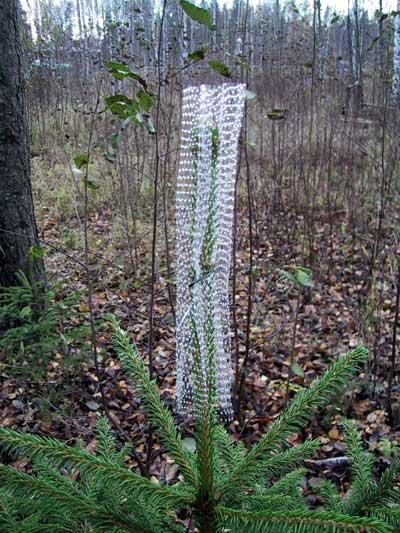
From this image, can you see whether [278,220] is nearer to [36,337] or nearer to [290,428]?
[36,337]

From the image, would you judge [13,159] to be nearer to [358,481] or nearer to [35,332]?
[35,332]

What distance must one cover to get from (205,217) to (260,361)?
8.01ft

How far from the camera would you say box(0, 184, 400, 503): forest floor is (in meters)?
2.23

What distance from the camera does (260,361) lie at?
9.50 feet

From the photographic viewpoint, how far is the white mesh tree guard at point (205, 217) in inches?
22.1

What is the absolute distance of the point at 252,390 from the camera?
261 centimetres

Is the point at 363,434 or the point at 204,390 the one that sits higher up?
the point at 204,390

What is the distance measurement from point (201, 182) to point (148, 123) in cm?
114

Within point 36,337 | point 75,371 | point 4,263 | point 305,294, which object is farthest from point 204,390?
point 305,294

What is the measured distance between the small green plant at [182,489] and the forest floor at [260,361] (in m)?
0.56

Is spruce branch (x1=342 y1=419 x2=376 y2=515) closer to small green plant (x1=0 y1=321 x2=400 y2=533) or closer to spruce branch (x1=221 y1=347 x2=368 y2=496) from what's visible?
small green plant (x1=0 y1=321 x2=400 y2=533)

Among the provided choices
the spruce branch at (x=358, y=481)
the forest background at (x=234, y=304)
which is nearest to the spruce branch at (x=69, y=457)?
the spruce branch at (x=358, y=481)

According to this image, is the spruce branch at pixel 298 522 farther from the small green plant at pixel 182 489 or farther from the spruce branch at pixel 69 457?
the spruce branch at pixel 69 457

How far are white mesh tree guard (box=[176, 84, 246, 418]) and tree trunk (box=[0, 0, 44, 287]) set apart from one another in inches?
76.4
